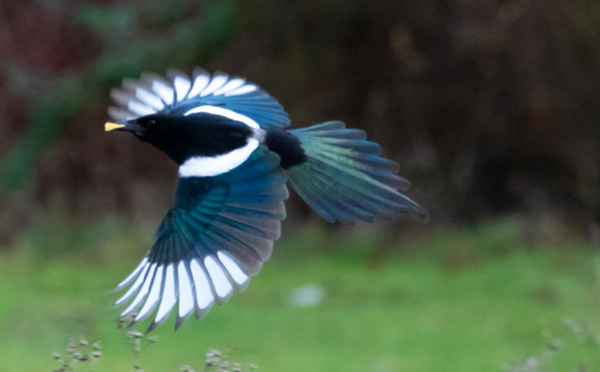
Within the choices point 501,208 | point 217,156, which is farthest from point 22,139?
point 217,156

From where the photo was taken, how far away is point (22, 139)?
644 centimetres

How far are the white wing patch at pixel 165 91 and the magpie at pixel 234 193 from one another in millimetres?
333

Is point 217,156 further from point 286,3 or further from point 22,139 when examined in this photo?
point 22,139

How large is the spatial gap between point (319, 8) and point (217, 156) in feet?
10.2

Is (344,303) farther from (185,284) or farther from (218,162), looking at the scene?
(185,284)

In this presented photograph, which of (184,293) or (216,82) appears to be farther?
(216,82)

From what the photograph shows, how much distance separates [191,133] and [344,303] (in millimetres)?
2356

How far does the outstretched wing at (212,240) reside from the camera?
8.29 ft

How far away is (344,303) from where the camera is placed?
5109 mm

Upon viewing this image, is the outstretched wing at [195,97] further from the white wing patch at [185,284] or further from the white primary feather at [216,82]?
the white wing patch at [185,284]

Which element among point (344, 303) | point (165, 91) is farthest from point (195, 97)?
point (344, 303)

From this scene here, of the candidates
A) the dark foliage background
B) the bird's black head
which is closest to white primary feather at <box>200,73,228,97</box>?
the bird's black head

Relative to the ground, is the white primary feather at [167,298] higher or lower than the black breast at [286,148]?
lower

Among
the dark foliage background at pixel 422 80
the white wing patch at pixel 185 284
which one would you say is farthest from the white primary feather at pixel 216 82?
the dark foliage background at pixel 422 80
